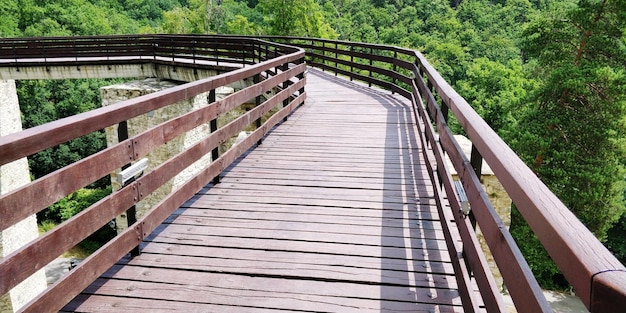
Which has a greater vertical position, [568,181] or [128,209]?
[128,209]

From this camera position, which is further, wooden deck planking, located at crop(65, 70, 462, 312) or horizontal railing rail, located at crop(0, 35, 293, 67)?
horizontal railing rail, located at crop(0, 35, 293, 67)

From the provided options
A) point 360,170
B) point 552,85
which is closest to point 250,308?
point 360,170

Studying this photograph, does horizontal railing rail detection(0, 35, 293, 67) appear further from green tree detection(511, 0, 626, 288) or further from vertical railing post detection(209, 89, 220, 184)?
vertical railing post detection(209, 89, 220, 184)

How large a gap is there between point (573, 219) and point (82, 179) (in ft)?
7.25

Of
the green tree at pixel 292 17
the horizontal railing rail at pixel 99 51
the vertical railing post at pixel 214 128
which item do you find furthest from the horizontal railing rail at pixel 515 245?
the green tree at pixel 292 17

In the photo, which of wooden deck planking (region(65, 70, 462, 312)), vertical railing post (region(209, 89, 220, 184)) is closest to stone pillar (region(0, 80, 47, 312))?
vertical railing post (region(209, 89, 220, 184))

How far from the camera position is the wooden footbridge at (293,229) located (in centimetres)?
173

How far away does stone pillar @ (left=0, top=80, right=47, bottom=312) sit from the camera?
42.6 ft

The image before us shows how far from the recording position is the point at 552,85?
20641mm

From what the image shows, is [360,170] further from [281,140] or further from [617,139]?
[617,139]

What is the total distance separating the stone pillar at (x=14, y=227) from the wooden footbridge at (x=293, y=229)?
9183mm

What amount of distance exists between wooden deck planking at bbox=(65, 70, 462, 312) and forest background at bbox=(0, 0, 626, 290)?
56.4ft

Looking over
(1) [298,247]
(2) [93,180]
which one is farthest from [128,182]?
(1) [298,247]

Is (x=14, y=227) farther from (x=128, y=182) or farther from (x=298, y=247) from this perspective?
(x=298, y=247)
